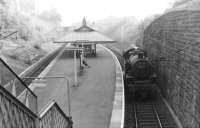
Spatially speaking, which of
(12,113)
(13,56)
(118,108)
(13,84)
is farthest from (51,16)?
(12,113)

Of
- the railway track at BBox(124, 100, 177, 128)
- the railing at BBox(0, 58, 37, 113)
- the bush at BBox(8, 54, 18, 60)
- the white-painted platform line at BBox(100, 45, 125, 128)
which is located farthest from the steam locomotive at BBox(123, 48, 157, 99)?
the bush at BBox(8, 54, 18, 60)

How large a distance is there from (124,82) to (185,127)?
683 centimetres

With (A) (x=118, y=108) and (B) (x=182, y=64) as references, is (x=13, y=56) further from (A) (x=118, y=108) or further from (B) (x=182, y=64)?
(B) (x=182, y=64)

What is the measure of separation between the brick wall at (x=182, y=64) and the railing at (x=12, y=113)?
305 inches

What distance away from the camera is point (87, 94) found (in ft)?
54.9

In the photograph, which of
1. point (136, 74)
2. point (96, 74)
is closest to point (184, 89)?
point (136, 74)

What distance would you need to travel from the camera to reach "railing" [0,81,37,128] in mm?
4762

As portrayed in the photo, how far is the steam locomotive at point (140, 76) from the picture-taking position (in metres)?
17.9

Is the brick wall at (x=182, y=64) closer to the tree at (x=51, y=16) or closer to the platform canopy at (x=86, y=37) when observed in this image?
the platform canopy at (x=86, y=37)

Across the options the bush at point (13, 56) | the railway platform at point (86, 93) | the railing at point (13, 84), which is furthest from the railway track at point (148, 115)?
the bush at point (13, 56)

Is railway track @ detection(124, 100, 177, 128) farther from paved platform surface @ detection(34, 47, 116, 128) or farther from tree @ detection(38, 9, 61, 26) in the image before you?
tree @ detection(38, 9, 61, 26)

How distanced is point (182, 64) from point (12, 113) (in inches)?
433

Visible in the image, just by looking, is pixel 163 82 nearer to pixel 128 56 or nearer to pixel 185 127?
pixel 128 56

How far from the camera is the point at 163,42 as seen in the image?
19734 millimetres
